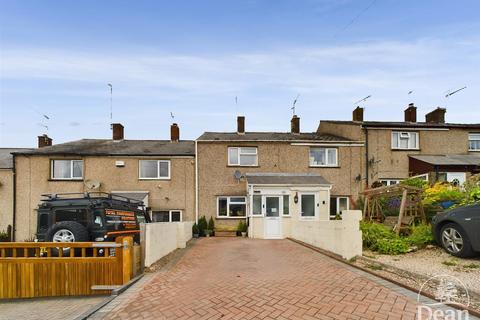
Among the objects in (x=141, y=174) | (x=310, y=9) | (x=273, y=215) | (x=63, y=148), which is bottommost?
(x=273, y=215)

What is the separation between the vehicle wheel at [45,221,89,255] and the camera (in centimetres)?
734

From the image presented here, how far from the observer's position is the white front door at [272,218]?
16.0 m

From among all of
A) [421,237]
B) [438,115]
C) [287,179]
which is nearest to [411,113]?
[438,115]

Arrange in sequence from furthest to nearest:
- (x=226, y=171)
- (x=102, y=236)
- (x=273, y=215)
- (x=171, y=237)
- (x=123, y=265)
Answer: (x=226, y=171)
(x=273, y=215)
(x=171, y=237)
(x=102, y=236)
(x=123, y=265)

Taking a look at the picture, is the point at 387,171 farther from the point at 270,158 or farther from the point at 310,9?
the point at 310,9

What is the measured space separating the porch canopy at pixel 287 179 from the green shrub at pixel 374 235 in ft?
23.1

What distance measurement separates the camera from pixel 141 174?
1853cm

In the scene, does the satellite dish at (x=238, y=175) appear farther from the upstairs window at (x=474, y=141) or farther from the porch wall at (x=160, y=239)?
the upstairs window at (x=474, y=141)

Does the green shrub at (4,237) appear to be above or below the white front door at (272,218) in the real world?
below

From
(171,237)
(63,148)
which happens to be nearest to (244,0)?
(171,237)

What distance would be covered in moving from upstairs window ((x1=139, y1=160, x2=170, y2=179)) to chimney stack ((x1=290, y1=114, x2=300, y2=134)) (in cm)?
1000

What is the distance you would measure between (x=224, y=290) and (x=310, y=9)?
10004 millimetres

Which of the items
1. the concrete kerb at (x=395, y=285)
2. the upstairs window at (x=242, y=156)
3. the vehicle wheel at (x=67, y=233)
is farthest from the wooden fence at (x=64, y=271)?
the upstairs window at (x=242, y=156)

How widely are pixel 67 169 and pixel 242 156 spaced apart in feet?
36.5
